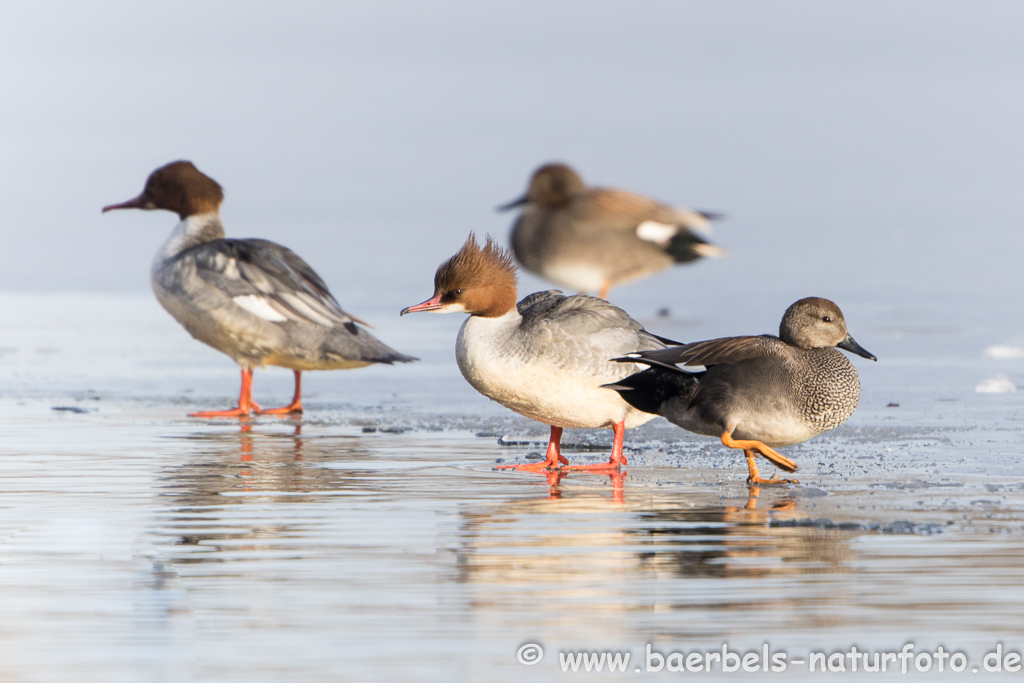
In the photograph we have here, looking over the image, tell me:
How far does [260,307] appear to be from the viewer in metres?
9.27

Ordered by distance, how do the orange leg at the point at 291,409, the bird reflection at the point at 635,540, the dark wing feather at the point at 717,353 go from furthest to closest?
the orange leg at the point at 291,409
the dark wing feather at the point at 717,353
the bird reflection at the point at 635,540

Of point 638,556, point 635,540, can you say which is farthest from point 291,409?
point 638,556

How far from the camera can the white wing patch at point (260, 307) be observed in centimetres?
924

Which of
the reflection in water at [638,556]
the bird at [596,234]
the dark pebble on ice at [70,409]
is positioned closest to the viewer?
the reflection in water at [638,556]

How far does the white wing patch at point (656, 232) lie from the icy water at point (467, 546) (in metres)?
7.92

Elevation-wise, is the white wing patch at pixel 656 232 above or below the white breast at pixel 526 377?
above

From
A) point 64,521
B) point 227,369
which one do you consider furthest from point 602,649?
point 227,369

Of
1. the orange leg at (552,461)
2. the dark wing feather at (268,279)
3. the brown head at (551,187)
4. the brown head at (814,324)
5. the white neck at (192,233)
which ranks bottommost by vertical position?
the orange leg at (552,461)

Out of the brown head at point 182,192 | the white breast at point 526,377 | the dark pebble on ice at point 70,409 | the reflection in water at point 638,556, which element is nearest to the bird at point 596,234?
the brown head at point 182,192

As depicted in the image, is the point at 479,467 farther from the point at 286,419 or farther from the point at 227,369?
the point at 227,369

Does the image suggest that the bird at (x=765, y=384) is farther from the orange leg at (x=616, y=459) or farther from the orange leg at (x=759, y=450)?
the orange leg at (x=616, y=459)

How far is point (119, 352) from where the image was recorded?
12.0 m

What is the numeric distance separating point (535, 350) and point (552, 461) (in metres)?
0.50

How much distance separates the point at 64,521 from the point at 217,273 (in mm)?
4519
